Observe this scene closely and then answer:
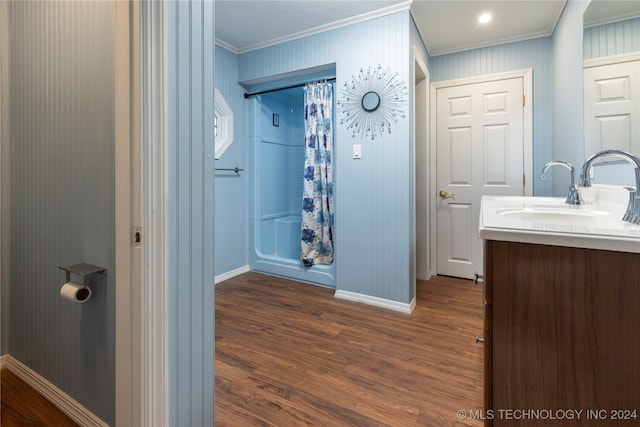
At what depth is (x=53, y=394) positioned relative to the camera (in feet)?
4.73

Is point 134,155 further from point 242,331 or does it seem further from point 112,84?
point 242,331

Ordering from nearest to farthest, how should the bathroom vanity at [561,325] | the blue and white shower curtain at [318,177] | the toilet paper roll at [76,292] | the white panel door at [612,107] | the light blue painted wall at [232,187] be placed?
the bathroom vanity at [561,325]
the toilet paper roll at [76,292]
the white panel door at [612,107]
the blue and white shower curtain at [318,177]
the light blue painted wall at [232,187]

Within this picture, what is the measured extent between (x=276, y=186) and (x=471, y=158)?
7.17 feet

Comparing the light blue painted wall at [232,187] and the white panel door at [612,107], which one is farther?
the light blue painted wall at [232,187]

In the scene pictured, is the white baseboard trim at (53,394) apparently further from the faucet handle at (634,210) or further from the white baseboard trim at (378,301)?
the faucet handle at (634,210)

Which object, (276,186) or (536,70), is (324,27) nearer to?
(276,186)

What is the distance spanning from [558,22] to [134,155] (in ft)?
10.9

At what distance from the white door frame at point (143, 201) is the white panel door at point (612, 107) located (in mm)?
1912

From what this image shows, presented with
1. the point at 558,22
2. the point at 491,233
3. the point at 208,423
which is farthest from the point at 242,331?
the point at 558,22

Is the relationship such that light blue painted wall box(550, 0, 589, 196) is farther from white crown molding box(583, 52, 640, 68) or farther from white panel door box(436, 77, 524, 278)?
white panel door box(436, 77, 524, 278)

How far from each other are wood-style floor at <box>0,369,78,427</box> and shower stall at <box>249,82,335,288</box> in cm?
210

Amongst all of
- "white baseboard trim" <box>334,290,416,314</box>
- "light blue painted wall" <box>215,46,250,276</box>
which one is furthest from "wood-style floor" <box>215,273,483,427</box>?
"light blue painted wall" <box>215,46,250,276</box>

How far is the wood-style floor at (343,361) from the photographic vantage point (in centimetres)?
A: 140

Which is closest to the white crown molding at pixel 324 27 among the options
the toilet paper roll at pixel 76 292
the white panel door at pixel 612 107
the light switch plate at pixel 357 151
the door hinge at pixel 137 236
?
the light switch plate at pixel 357 151
